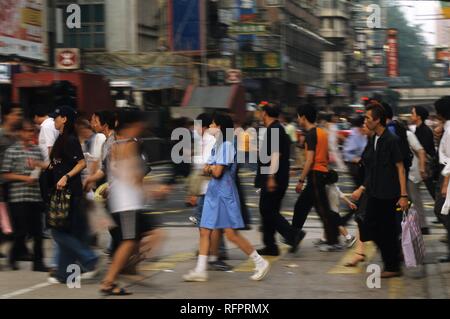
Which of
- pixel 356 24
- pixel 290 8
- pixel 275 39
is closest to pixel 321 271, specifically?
pixel 275 39

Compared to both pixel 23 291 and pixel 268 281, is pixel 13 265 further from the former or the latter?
pixel 268 281

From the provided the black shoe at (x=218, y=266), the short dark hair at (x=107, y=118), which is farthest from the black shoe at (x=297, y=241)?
the short dark hair at (x=107, y=118)

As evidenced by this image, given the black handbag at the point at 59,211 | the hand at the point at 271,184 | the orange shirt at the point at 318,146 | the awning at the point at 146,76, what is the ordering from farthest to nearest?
the awning at the point at 146,76 → the orange shirt at the point at 318,146 → the hand at the point at 271,184 → the black handbag at the point at 59,211

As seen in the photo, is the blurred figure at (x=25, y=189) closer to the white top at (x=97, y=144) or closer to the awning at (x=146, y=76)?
the white top at (x=97, y=144)

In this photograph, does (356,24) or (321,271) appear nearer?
(321,271)

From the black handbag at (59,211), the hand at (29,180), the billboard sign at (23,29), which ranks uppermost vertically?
the billboard sign at (23,29)

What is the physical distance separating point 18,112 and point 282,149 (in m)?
2.94

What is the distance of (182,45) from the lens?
43219 millimetres

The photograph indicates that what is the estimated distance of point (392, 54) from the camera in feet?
272

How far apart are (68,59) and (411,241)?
24.5 m

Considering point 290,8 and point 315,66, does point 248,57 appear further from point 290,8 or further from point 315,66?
point 315,66

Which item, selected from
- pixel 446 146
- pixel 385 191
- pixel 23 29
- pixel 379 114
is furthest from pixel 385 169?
pixel 23 29

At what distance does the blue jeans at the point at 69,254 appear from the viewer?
8.36m

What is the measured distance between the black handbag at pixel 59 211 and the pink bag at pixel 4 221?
1059 millimetres
